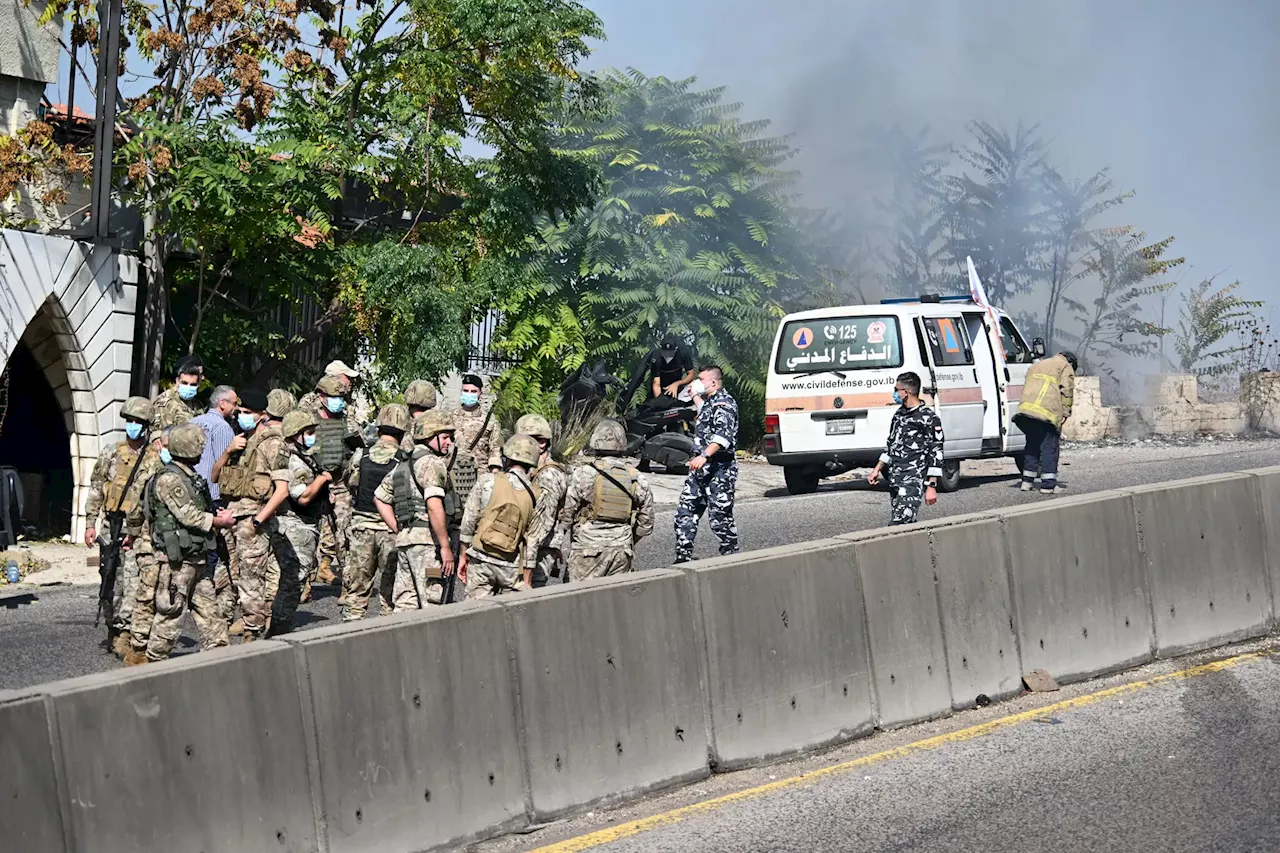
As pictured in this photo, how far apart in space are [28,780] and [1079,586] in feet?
19.4

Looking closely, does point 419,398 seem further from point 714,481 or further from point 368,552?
point 714,481

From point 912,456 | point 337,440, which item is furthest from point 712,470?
point 337,440

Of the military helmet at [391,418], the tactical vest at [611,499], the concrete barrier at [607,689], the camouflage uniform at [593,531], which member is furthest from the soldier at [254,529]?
the concrete barrier at [607,689]

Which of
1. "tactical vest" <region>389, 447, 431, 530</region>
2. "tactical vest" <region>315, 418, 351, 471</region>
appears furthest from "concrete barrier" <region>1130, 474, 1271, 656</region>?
"tactical vest" <region>315, 418, 351, 471</region>

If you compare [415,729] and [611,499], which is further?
[611,499]

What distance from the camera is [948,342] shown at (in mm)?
16094

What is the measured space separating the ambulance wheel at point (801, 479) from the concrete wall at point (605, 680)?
749 centimetres

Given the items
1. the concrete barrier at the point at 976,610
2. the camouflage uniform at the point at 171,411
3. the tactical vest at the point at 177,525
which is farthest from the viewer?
the camouflage uniform at the point at 171,411

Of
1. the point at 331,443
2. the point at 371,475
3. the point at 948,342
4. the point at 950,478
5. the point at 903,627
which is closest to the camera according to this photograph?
the point at 903,627

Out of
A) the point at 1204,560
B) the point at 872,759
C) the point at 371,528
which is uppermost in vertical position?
the point at 371,528

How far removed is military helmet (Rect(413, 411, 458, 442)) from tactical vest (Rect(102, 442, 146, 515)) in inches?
68.3

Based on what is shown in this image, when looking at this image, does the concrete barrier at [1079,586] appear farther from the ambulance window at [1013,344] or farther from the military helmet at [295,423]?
the ambulance window at [1013,344]

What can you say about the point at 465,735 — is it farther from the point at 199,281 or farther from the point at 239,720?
the point at 199,281

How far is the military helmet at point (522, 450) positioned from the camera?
849cm
